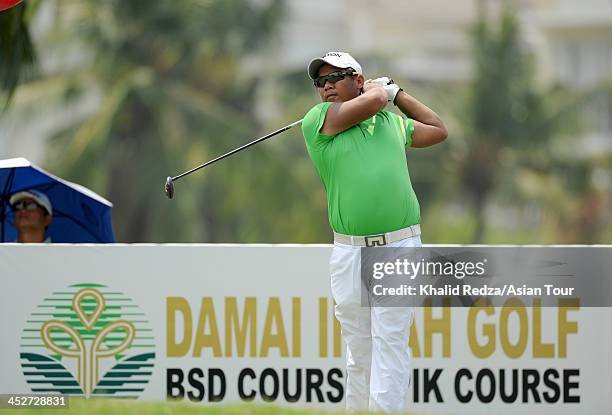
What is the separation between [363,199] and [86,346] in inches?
79.4

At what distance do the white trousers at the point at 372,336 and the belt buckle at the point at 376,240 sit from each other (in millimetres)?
45

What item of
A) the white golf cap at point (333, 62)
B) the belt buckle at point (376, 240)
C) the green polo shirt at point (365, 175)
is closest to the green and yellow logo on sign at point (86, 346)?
the green polo shirt at point (365, 175)

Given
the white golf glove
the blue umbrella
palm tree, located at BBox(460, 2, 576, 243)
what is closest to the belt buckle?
the white golf glove

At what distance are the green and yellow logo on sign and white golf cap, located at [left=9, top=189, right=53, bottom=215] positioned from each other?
1.25 meters

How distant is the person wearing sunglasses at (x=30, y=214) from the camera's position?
8508 mm

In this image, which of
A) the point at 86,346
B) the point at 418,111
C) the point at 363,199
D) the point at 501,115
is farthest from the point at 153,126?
the point at 363,199

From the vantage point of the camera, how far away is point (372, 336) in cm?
628

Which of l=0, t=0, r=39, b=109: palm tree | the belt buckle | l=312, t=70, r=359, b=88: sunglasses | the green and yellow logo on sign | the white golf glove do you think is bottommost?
the green and yellow logo on sign

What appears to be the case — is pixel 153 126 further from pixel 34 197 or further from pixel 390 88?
pixel 390 88

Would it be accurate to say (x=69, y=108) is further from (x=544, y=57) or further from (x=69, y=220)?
(x=544, y=57)

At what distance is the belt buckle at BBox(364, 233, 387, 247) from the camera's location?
6.23 meters

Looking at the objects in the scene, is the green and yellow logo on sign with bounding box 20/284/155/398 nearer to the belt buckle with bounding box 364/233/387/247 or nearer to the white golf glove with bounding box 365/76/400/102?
the belt buckle with bounding box 364/233/387/247

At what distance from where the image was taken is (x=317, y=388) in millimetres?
7465

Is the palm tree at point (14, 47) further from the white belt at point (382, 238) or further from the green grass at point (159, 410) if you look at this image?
the white belt at point (382, 238)
